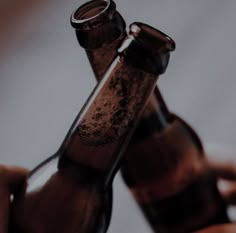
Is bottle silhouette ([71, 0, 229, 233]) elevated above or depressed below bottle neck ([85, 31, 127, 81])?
below

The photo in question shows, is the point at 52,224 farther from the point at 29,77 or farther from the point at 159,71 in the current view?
the point at 29,77

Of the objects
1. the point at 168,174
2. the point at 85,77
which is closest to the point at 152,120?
the point at 168,174

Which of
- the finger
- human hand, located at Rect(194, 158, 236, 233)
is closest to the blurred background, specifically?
human hand, located at Rect(194, 158, 236, 233)

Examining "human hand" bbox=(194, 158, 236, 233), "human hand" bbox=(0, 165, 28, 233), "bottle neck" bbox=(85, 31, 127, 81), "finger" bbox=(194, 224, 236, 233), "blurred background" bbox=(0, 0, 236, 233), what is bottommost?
"blurred background" bbox=(0, 0, 236, 233)

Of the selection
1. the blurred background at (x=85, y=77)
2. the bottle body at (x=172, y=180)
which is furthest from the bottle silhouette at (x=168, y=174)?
the blurred background at (x=85, y=77)

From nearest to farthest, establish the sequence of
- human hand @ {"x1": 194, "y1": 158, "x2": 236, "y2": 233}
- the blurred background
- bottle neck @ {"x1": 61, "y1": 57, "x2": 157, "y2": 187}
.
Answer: bottle neck @ {"x1": 61, "y1": 57, "x2": 157, "y2": 187}, human hand @ {"x1": 194, "y1": 158, "x2": 236, "y2": 233}, the blurred background

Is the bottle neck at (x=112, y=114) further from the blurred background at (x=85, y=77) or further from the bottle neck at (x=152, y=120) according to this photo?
the blurred background at (x=85, y=77)

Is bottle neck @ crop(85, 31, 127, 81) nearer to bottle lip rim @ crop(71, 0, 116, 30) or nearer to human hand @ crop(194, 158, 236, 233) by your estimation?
bottle lip rim @ crop(71, 0, 116, 30)
